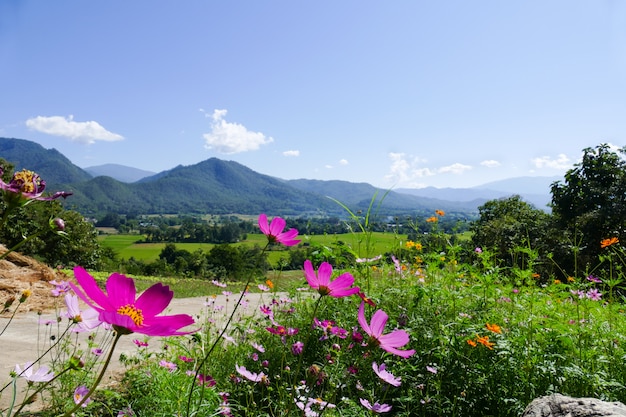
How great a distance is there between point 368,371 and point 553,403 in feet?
3.15

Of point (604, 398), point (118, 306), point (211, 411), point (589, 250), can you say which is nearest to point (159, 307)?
point (118, 306)

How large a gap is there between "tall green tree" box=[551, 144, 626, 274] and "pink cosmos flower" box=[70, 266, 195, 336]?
1286 centimetres

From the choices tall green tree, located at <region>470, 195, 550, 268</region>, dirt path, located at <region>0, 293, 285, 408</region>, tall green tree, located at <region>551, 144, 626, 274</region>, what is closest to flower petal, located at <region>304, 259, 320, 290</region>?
dirt path, located at <region>0, 293, 285, 408</region>

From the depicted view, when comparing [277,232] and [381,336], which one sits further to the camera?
[277,232]

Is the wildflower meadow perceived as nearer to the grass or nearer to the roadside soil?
the grass

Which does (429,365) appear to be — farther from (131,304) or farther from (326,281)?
(131,304)

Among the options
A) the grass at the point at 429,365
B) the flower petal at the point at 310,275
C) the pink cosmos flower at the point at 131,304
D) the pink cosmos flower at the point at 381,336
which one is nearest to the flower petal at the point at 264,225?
the flower petal at the point at 310,275

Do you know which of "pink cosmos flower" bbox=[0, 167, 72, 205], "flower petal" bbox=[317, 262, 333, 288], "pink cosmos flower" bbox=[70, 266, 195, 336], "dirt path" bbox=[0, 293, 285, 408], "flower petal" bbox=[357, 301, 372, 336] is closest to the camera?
"pink cosmos flower" bbox=[70, 266, 195, 336]

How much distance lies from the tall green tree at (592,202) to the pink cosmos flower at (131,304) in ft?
42.2

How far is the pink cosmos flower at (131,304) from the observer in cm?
48

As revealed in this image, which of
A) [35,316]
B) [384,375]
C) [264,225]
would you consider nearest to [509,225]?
[35,316]

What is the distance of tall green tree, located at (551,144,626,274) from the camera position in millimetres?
11750

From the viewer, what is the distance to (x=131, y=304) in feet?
1.83

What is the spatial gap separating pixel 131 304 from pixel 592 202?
49.8ft
